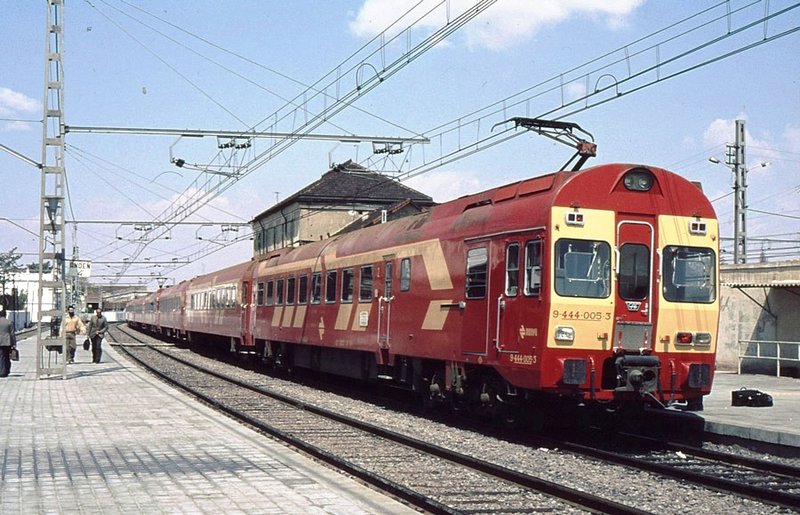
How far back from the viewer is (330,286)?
71.2 feet

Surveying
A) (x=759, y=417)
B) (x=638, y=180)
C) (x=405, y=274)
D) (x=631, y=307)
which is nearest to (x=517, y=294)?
(x=631, y=307)

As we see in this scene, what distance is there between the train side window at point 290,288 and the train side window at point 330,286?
3.04 metres

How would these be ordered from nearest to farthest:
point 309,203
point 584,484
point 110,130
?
point 584,484 → point 110,130 → point 309,203

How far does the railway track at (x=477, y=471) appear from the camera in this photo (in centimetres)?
882

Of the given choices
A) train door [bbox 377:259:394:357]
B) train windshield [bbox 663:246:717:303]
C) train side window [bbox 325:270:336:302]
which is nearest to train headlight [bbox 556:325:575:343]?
train windshield [bbox 663:246:717:303]

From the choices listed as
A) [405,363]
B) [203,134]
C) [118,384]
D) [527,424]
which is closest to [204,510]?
[527,424]

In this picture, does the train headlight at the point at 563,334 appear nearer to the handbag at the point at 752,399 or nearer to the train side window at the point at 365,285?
the handbag at the point at 752,399

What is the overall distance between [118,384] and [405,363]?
7993mm

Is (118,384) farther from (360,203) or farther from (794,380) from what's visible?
(360,203)

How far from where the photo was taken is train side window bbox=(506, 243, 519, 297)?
1306 cm

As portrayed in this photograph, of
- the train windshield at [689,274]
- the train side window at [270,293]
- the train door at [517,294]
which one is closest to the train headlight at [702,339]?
the train windshield at [689,274]

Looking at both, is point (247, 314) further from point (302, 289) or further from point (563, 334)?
point (563, 334)

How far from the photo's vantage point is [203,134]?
24.6 m

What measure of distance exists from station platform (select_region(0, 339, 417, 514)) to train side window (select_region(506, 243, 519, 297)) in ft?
12.0
